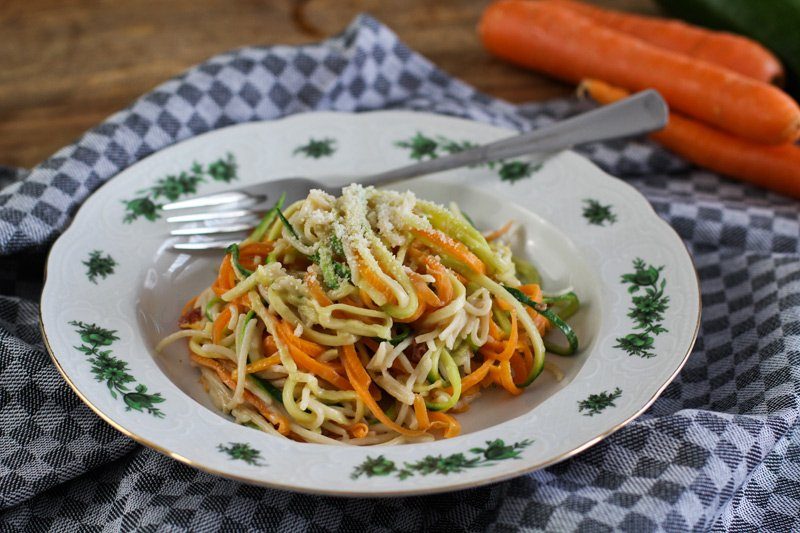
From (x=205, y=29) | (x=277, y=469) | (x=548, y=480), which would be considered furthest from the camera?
(x=205, y=29)

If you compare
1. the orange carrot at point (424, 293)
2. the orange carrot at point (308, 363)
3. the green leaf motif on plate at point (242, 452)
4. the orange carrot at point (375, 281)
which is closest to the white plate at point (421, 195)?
the green leaf motif on plate at point (242, 452)

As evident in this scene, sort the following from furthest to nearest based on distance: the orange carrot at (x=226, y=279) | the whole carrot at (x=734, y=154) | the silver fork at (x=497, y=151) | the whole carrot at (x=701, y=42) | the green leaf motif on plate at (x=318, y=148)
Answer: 1. the whole carrot at (x=701, y=42)
2. the whole carrot at (x=734, y=154)
3. the green leaf motif on plate at (x=318, y=148)
4. the silver fork at (x=497, y=151)
5. the orange carrot at (x=226, y=279)

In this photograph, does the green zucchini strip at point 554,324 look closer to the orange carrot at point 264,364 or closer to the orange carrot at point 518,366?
the orange carrot at point 518,366

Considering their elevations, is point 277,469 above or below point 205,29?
above

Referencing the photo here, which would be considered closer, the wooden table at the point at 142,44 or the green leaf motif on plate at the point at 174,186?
the green leaf motif on plate at the point at 174,186

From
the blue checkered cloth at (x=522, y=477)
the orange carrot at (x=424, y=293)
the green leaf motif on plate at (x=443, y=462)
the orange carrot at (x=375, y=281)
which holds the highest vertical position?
the orange carrot at (x=375, y=281)

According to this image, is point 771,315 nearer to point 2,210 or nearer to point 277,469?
point 277,469

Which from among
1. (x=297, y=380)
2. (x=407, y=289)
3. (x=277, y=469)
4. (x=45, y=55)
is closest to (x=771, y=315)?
(x=407, y=289)
